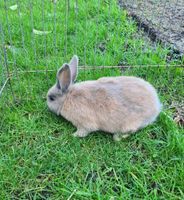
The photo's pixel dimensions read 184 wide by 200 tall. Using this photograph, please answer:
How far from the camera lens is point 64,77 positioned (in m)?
2.35

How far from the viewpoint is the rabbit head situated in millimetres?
2336

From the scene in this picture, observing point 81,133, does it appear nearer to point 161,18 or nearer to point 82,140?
point 82,140

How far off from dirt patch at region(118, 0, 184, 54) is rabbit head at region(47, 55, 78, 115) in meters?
1.21

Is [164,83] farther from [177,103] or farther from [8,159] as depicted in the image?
[8,159]

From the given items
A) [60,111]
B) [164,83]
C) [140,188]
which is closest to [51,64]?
[60,111]

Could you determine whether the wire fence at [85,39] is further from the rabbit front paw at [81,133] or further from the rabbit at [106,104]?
the rabbit front paw at [81,133]

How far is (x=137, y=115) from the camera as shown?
230 cm

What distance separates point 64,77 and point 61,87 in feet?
0.25

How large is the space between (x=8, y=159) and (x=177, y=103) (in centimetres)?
126

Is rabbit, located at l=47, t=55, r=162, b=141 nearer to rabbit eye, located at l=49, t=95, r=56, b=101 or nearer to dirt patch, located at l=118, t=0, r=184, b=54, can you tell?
rabbit eye, located at l=49, t=95, r=56, b=101

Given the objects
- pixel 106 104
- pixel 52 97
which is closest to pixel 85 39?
pixel 52 97

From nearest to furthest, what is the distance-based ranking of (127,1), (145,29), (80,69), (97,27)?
1. (80,69)
2. (97,27)
3. (145,29)
4. (127,1)

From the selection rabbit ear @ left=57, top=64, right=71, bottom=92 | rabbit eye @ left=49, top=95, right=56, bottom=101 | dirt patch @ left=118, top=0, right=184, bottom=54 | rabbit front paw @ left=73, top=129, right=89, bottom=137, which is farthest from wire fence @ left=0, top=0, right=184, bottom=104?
rabbit front paw @ left=73, top=129, right=89, bottom=137

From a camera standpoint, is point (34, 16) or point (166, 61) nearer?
point (166, 61)
